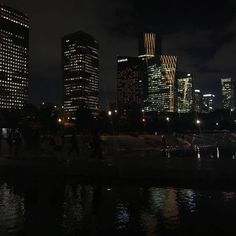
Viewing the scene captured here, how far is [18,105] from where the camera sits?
195000mm

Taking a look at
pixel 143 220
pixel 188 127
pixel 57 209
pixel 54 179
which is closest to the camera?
pixel 143 220

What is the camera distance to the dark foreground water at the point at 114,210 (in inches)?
362

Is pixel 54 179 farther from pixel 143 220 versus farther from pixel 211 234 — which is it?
pixel 211 234

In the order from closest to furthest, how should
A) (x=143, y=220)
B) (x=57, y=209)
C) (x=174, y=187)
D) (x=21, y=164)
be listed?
(x=143, y=220), (x=57, y=209), (x=174, y=187), (x=21, y=164)

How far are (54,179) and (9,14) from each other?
19185cm

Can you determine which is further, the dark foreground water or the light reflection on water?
the light reflection on water

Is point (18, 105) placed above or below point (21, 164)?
above

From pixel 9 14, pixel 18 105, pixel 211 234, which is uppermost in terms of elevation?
pixel 9 14

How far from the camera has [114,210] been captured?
445 inches

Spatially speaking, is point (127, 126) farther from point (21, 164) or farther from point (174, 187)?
point (174, 187)

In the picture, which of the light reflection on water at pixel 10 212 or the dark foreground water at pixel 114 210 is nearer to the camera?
the dark foreground water at pixel 114 210

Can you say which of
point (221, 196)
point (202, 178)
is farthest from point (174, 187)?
point (221, 196)

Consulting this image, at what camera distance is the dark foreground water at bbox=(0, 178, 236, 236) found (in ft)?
30.2

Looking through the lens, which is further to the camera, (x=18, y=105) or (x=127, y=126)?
(x=18, y=105)
